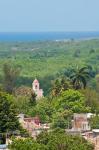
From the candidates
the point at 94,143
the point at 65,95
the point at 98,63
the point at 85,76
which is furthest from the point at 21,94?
the point at 98,63

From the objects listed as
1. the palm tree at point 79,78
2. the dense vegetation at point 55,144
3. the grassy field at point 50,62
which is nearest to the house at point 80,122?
the dense vegetation at point 55,144

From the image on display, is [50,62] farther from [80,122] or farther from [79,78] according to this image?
[80,122]

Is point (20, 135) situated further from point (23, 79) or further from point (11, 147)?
point (23, 79)

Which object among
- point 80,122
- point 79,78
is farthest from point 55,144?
point 79,78

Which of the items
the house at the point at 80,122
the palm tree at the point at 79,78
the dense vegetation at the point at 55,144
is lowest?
the house at the point at 80,122

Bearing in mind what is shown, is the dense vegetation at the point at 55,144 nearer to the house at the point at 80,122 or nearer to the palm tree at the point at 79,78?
the house at the point at 80,122

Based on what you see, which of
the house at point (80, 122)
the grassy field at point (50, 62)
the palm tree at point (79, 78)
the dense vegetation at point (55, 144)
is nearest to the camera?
the dense vegetation at point (55, 144)

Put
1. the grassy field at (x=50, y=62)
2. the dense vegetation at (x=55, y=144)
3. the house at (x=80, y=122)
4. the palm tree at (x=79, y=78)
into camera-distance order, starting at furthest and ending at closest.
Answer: the grassy field at (x=50, y=62), the palm tree at (x=79, y=78), the house at (x=80, y=122), the dense vegetation at (x=55, y=144)

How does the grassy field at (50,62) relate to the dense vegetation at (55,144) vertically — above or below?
below

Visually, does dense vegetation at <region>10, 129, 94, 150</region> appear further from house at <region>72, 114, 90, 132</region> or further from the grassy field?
the grassy field

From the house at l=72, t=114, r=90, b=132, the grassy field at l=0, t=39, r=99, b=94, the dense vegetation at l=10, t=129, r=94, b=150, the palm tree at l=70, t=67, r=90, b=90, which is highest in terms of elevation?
the palm tree at l=70, t=67, r=90, b=90

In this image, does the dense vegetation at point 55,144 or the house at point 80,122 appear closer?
the dense vegetation at point 55,144

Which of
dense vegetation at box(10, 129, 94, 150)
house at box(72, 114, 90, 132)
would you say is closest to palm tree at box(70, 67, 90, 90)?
house at box(72, 114, 90, 132)

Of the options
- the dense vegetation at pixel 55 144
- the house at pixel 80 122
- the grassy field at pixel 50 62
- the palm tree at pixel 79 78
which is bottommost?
the grassy field at pixel 50 62
